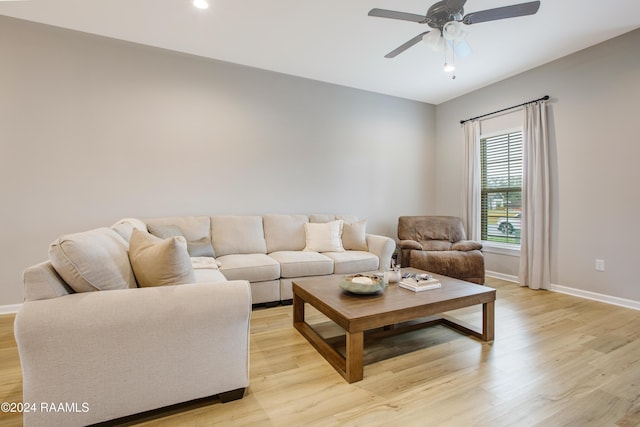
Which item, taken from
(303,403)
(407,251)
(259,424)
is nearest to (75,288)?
(259,424)

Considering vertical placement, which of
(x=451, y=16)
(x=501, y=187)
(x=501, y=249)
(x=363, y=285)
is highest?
(x=451, y=16)

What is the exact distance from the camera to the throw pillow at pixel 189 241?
285cm

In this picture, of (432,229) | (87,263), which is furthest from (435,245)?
(87,263)

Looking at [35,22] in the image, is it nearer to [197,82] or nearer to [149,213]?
[197,82]

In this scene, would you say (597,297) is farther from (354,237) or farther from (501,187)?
(354,237)

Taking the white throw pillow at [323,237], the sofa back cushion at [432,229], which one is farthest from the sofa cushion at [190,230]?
the sofa back cushion at [432,229]

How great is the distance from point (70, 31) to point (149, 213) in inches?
77.5

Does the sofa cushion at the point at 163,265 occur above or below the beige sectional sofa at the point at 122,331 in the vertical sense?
above

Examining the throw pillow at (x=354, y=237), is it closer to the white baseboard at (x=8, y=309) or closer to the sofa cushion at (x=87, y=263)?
the sofa cushion at (x=87, y=263)

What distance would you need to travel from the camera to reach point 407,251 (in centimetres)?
379

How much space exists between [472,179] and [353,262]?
2516 mm

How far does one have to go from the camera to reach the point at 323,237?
3592mm

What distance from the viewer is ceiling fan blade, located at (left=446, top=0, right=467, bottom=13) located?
1.94 m

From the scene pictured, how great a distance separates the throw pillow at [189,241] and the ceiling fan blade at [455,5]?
288 cm
